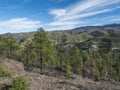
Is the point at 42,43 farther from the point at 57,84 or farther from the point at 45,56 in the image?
the point at 57,84

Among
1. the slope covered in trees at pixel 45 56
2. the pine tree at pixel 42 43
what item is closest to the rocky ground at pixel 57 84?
the pine tree at pixel 42 43

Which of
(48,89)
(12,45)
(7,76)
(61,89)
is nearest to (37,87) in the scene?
(48,89)

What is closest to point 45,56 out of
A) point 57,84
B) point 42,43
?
point 42,43

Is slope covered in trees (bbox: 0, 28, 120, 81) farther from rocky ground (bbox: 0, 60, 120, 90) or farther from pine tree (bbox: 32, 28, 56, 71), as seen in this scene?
rocky ground (bbox: 0, 60, 120, 90)

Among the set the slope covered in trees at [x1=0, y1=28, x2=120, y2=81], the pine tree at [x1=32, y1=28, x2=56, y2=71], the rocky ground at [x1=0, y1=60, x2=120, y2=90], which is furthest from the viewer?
the slope covered in trees at [x1=0, y1=28, x2=120, y2=81]

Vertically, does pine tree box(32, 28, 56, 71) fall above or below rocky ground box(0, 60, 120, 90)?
above

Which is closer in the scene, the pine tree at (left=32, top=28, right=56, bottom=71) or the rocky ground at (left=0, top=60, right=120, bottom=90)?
the rocky ground at (left=0, top=60, right=120, bottom=90)

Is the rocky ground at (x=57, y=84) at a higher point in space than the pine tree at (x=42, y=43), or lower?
lower

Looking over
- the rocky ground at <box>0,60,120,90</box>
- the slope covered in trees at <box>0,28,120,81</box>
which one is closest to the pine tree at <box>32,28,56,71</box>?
the slope covered in trees at <box>0,28,120,81</box>

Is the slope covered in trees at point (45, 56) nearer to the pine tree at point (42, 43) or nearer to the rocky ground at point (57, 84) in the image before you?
the pine tree at point (42, 43)

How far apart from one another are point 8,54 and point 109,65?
154 ft

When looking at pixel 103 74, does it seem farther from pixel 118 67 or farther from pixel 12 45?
pixel 12 45

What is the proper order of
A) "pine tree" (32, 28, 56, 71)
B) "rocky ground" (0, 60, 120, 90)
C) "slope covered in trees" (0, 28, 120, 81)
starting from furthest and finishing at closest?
"slope covered in trees" (0, 28, 120, 81), "pine tree" (32, 28, 56, 71), "rocky ground" (0, 60, 120, 90)

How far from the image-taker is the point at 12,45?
68125 millimetres
